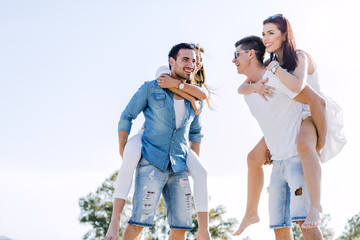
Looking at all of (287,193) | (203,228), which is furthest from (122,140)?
(287,193)

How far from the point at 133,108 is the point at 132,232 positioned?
138cm

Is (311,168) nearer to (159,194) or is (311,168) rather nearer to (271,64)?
(271,64)

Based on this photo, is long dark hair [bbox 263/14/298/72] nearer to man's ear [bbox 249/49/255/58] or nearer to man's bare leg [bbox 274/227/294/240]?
man's ear [bbox 249/49/255/58]

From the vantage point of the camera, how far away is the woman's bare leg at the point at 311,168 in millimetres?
4191

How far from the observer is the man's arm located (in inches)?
181

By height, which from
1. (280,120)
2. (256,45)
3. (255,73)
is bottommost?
Answer: (280,120)

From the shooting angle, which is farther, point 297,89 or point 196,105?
point 196,105

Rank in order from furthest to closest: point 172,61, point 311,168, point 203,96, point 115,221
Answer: point 172,61
point 203,96
point 115,221
point 311,168

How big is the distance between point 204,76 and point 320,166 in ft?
7.00

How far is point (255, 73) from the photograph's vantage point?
16.8 ft

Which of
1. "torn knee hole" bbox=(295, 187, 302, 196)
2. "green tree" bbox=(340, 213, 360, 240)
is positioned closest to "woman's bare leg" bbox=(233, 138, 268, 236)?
"torn knee hole" bbox=(295, 187, 302, 196)

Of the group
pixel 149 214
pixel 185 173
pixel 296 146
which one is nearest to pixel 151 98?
pixel 185 173

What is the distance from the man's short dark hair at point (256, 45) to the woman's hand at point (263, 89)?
1.45 feet

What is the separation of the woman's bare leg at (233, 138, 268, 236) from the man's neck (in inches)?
26.9
